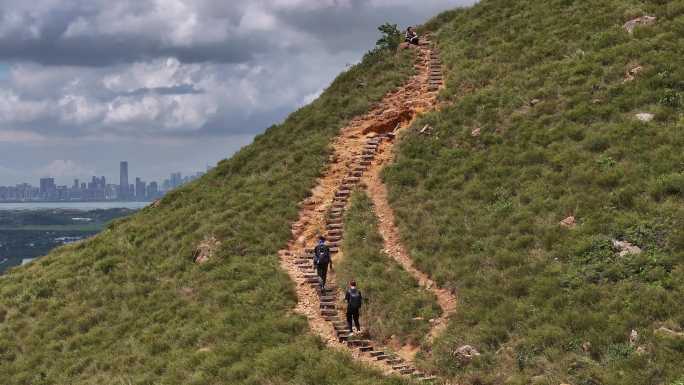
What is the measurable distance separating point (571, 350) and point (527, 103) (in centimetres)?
1593

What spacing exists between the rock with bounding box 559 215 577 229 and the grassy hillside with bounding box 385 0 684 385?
0.76 feet

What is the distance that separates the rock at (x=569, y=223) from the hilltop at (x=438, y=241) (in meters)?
0.07

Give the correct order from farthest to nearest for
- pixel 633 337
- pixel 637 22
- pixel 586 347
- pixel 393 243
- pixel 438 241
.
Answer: pixel 637 22, pixel 393 243, pixel 438 241, pixel 586 347, pixel 633 337

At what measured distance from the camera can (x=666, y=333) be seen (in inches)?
548

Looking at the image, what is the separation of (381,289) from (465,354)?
17.0 ft

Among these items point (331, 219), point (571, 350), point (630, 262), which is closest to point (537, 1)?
point (331, 219)

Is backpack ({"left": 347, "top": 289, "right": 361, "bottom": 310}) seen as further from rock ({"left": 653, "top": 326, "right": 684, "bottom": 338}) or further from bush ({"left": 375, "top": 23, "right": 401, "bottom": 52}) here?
bush ({"left": 375, "top": 23, "right": 401, "bottom": 52})

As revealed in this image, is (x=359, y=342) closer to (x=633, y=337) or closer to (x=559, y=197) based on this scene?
(x=633, y=337)

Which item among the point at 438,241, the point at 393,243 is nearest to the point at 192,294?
the point at 393,243

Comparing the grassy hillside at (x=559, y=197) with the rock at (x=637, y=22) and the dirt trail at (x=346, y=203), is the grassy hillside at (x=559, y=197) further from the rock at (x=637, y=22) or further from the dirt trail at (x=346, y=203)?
the dirt trail at (x=346, y=203)

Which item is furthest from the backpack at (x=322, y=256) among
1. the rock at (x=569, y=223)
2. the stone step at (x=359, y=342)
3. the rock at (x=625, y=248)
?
the rock at (x=625, y=248)

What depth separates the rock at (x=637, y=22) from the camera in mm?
30203

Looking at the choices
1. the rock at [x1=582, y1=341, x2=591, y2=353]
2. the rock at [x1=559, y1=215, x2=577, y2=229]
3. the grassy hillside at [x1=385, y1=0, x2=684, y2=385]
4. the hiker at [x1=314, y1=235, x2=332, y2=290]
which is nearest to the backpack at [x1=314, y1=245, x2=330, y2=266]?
the hiker at [x1=314, y1=235, x2=332, y2=290]

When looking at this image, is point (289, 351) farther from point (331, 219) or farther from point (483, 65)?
point (483, 65)
